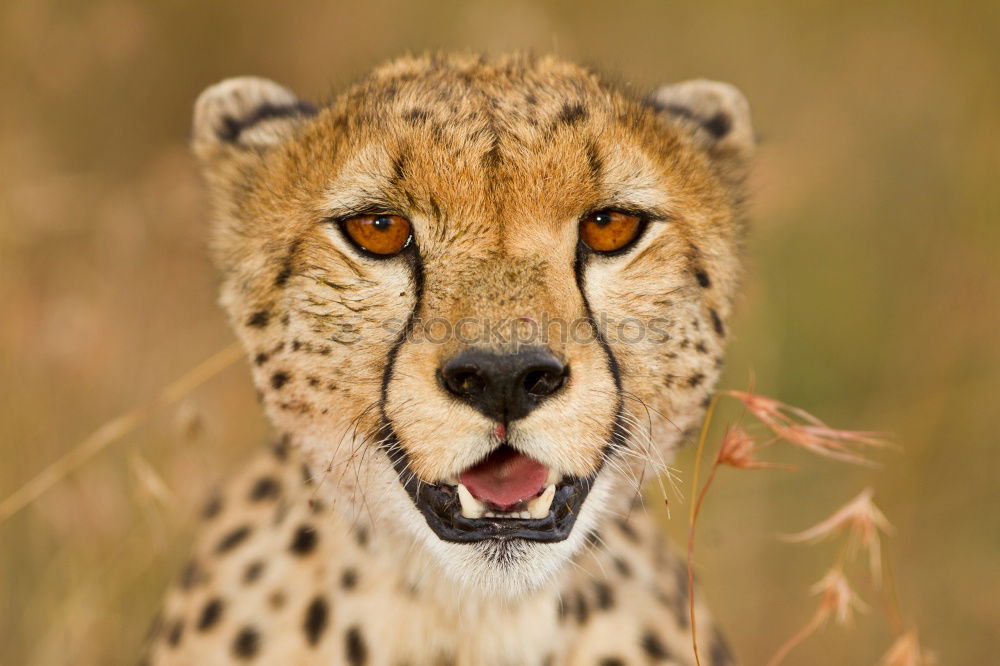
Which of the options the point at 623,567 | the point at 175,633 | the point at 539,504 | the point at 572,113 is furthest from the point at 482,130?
the point at 175,633

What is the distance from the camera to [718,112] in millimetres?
2514

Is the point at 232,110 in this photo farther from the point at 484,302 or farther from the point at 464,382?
the point at 464,382

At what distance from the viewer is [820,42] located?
5379 mm

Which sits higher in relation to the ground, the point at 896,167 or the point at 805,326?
the point at 896,167

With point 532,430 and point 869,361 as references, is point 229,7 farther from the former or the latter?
point 532,430

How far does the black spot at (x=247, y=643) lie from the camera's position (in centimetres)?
224

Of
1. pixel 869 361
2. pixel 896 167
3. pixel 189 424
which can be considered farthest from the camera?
pixel 896 167

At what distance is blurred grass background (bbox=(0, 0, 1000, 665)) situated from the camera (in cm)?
308

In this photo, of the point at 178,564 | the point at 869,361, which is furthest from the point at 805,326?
the point at 178,564

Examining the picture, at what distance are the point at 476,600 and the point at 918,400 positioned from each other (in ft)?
Answer: 7.48

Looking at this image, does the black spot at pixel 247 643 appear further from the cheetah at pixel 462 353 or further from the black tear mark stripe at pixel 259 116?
the black tear mark stripe at pixel 259 116

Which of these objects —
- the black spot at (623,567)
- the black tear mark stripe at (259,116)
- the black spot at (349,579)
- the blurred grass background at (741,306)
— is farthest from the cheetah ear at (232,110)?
the black spot at (623,567)

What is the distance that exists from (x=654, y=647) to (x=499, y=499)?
57cm

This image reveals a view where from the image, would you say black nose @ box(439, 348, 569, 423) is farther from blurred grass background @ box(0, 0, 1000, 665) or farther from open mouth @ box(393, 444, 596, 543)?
blurred grass background @ box(0, 0, 1000, 665)
